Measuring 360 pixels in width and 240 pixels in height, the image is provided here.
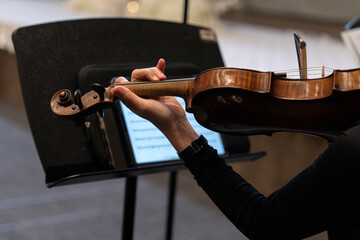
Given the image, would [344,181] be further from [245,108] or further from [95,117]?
[95,117]

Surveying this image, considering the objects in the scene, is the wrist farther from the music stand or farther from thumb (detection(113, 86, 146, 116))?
the music stand

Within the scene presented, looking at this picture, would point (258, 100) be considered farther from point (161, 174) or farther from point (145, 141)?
point (161, 174)

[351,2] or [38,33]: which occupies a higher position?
[38,33]

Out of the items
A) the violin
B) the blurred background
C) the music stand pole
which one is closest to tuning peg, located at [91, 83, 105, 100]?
the violin

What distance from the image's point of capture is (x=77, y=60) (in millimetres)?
968

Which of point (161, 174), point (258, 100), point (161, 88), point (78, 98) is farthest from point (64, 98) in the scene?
point (161, 174)

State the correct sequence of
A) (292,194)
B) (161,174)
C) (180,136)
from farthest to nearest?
(161,174), (180,136), (292,194)

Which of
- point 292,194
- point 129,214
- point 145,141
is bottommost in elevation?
point 129,214

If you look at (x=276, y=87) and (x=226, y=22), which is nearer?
(x=276, y=87)

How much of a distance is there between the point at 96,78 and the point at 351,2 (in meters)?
2.15

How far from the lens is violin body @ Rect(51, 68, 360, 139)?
2.11ft

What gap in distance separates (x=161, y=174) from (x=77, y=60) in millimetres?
1341

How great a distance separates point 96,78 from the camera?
934mm

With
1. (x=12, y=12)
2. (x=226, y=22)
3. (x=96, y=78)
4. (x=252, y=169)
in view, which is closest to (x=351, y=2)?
(x=226, y=22)
